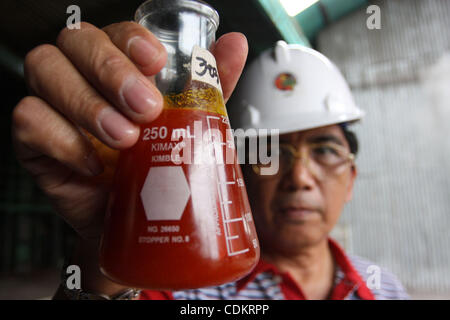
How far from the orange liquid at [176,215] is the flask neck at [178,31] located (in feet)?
0.23

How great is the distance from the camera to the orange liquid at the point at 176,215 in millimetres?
676

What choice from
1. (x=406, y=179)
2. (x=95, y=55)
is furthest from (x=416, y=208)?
(x=95, y=55)

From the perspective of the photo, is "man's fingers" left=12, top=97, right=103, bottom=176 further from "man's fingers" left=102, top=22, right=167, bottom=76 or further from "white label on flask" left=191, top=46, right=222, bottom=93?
"white label on flask" left=191, top=46, right=222, bottom=93

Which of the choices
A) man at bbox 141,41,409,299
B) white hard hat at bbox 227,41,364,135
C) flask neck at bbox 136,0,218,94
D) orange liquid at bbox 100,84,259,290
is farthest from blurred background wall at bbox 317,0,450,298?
flask neck at bbox 136,0,218,94

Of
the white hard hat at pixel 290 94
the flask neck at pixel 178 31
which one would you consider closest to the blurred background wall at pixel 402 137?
the white hard hat at pixel 290 94

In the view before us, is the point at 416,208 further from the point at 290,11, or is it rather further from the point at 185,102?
the point at 185,102

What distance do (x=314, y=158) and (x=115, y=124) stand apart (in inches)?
57.7

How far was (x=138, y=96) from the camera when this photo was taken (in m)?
0.70

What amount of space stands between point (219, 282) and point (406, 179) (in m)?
3.87

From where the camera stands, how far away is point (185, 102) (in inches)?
30.2

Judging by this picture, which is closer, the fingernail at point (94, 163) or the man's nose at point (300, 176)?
the fingernail at point (94, 163)

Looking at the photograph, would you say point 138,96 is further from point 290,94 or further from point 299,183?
point 290,94

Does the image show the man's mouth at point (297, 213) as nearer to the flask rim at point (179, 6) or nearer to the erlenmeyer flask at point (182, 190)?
the erlenmeyer flask at point (182, 190)

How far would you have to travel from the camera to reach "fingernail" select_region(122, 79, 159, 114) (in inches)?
27.6
